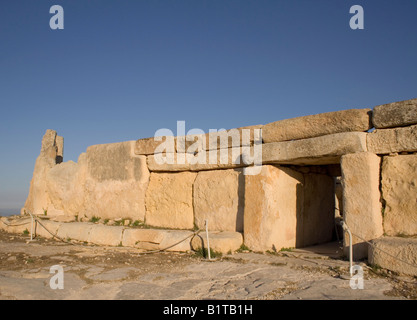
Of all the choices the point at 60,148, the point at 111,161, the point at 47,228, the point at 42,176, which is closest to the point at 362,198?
the point at 111,161

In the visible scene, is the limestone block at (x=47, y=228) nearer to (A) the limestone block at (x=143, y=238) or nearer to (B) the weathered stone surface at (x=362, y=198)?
(A) the limestone block at (x=143, y=238)

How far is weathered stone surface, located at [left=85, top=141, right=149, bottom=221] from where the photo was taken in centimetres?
793

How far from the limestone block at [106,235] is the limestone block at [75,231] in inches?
4.7

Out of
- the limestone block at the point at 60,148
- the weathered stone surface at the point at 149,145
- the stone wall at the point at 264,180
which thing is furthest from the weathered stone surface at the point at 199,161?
the limestone block at the point at 60,148

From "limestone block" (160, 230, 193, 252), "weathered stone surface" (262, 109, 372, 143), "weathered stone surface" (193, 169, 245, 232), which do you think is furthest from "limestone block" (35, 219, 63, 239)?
"weathered stone surface" (262, 109, 372, 143)

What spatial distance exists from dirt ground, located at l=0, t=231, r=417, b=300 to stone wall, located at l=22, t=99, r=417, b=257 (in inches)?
26.8

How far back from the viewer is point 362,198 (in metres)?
4.93

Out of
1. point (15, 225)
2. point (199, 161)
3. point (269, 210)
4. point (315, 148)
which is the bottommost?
point (15, 225)

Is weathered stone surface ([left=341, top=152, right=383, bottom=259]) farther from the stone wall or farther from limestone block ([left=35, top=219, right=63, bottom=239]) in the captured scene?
limestone block ([left=35, top=219, right=63, bottom=239])

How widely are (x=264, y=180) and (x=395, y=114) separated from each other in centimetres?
215

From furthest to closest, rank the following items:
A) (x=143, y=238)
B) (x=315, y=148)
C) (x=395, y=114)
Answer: (x=143, y=238) → (x=315, y=148) → (x=395, y=114)

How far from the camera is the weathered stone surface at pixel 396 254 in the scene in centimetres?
406

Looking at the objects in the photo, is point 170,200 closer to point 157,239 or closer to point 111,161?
point 157,239

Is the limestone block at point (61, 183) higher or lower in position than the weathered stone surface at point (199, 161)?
lower
